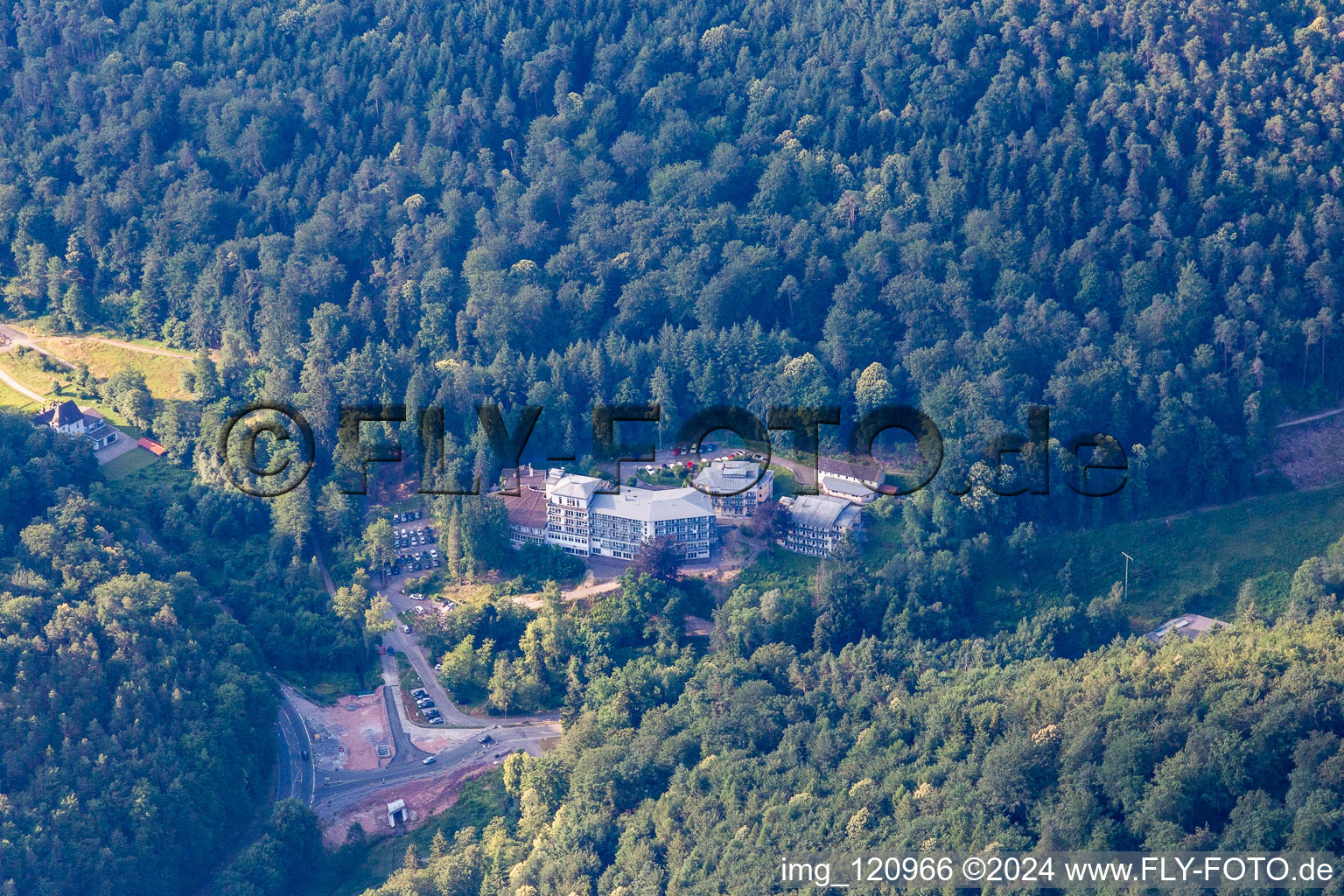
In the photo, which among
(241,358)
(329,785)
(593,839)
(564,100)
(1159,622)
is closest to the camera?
(593,839)

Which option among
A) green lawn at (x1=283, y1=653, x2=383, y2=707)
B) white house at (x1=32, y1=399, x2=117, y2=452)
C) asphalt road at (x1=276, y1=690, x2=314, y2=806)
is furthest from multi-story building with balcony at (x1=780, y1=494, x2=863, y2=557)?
white house at (x1=32, y1=399, x2=117, y2=452)

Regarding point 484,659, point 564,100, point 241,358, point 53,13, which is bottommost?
point 484,659

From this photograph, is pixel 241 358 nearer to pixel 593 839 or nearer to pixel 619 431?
pixel 619 431

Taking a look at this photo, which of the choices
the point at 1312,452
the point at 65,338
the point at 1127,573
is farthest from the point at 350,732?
the point at 1312,452

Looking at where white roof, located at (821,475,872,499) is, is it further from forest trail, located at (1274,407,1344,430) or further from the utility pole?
forest trail, located at (1274,407,1344,430)

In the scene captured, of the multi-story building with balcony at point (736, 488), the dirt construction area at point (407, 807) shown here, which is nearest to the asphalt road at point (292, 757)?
the dirt construction area at point (407, 807)

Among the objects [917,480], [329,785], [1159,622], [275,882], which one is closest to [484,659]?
[329,785]
